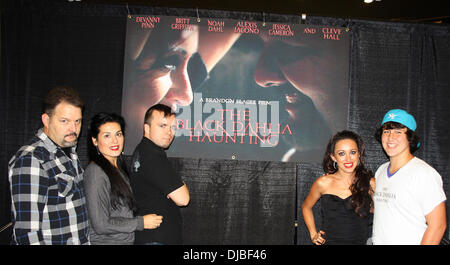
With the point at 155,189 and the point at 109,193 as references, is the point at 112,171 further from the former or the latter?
the point at 155,189

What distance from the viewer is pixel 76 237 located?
1814 mm

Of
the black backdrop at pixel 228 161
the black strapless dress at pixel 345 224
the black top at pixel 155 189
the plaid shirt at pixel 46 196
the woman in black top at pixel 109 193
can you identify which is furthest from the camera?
the black backdrop at pixel 228 161

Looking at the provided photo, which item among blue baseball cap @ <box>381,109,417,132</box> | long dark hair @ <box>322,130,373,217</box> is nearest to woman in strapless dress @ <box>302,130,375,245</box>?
long dark hair @ <box>322,130,373,217</box>

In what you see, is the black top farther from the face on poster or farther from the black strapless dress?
the black strapless dress

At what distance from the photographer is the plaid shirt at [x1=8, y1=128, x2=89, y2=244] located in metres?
1.61

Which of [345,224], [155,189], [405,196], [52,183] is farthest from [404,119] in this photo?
[52,183]

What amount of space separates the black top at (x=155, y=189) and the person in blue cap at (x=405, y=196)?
1368mm

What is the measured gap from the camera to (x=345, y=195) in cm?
235

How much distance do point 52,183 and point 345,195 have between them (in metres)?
2.01

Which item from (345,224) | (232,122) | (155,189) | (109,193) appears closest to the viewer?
(109,193)

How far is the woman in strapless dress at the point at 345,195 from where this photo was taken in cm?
227

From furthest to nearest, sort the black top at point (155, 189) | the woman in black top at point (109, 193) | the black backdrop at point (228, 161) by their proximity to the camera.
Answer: the black backdrop at point (228, 161), the black top at point (155, 189), the woman in black top at point (109, 193)

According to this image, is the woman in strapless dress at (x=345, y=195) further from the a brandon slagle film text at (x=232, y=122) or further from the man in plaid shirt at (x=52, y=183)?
the man in plaid shirt at (x=52, y=183)
